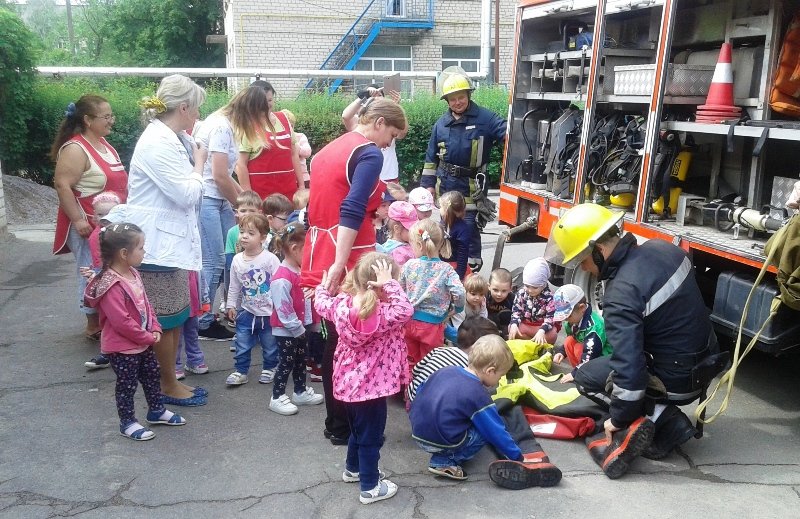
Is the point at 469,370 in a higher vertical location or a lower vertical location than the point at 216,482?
higher

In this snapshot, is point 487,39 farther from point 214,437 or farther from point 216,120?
point 214,437

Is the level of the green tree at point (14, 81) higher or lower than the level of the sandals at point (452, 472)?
higher

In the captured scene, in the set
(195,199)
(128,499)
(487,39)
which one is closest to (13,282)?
(195,199)

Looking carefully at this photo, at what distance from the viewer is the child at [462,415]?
368 cm

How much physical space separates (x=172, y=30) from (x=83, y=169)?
103 feet

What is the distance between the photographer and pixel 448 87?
6.32 metres

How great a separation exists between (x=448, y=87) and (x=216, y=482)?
3889mm

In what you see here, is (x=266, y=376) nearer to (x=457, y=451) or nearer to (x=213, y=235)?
(x=213, y=235)

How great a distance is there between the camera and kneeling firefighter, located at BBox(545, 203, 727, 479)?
142 inches

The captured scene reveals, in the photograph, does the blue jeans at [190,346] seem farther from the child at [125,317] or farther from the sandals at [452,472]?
the sandals at [452,472]

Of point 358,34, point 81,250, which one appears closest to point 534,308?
point 81,250

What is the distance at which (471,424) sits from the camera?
12.3 ft

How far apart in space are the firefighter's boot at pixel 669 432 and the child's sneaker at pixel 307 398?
193 cm

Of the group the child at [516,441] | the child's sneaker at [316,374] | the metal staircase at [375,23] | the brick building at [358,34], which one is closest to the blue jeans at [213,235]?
the child's sneaker at [316,374]
